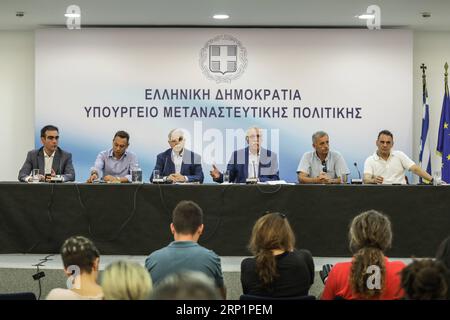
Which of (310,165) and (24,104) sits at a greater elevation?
(24,104)

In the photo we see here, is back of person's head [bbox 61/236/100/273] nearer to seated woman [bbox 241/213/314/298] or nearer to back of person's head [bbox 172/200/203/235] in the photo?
back of person's head [bbox 172/200/203/235]

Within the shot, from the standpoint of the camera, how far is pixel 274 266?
3664 millimetres

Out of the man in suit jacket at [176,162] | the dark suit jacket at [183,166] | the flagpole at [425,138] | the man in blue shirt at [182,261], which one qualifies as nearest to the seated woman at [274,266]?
the man in blue shirt at [182,261]

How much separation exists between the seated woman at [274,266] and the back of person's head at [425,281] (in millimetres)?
1175

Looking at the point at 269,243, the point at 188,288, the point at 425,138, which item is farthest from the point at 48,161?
the point at 188,288

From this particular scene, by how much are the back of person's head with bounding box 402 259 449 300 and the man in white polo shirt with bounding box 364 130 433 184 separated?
15.5 feet

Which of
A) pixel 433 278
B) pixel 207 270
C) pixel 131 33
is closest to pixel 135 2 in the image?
pixel 131 33

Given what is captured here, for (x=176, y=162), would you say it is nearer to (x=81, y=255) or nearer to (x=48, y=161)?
(x=48, y=161)

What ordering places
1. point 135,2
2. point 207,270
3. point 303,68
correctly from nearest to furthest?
point 207,270 < point 135,2 < point 303,68

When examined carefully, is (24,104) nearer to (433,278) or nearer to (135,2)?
(135,2)

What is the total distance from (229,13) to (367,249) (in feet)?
18.2

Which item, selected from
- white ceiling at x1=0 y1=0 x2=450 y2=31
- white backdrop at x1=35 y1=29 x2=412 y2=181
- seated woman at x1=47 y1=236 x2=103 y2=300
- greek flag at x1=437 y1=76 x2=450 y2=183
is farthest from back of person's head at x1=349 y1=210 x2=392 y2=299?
greek flag at x1=437 y1=76 x2=450 y2=183

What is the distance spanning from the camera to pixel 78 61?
9508 millimetres

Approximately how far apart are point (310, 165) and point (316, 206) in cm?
128
